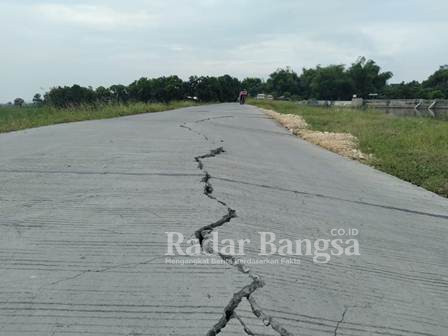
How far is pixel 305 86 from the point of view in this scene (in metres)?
97.3

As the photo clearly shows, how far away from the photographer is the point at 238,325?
236cm

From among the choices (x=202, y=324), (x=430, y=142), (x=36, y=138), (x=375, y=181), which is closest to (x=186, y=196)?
(x=202, y=324)

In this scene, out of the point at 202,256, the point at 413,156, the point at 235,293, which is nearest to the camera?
the point at 235,293

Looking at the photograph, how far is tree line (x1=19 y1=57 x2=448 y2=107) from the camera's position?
170 feet

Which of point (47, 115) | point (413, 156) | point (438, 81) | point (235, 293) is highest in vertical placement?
point (438, 81)

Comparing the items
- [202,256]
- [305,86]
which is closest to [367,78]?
[305,86]

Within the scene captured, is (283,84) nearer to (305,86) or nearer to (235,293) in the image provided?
(305,86)

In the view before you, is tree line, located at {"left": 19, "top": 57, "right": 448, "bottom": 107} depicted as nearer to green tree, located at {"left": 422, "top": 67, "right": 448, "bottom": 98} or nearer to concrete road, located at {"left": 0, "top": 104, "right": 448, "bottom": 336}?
green tree, located at {"left": 422, "top": 67, "right": 448, "bottom": 98}

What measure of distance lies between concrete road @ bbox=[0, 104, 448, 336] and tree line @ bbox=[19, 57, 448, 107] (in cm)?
3692

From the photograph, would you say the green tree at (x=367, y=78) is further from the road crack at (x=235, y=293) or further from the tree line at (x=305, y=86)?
the road crack at (x=235, y=293)

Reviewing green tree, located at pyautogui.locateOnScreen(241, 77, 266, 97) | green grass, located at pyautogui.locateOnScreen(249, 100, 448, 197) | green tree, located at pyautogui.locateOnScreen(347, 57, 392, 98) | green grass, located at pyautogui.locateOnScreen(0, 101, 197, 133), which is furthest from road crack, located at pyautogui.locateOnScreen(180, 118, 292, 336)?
green tree, located at pyautogui.locateOnScreen(241, 77, 266, 97)

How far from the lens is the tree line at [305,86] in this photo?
2040 inches

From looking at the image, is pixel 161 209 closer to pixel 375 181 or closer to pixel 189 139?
pixel 375 181

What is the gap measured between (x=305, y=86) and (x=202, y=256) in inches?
3832
